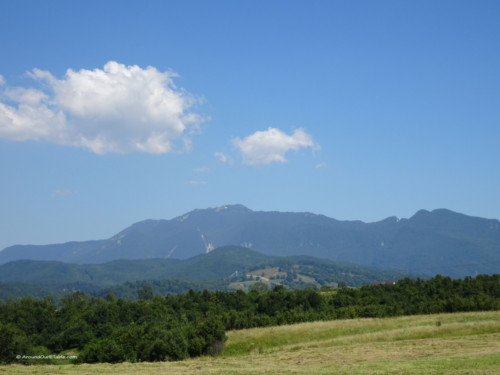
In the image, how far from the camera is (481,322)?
65438 mm

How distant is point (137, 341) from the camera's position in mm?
67000

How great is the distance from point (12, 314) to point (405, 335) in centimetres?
13042

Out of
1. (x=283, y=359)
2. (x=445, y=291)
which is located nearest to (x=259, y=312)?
(x=445, y=291)

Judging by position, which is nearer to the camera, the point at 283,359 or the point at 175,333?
the point at 283,359

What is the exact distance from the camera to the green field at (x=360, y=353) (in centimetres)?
3644

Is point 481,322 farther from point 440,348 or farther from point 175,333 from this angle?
point 175,333

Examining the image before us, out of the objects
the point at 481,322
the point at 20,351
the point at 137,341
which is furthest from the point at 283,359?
the point at 20,351

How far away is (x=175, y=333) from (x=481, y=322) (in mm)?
43526

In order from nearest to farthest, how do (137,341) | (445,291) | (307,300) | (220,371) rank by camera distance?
(220,371) < (137,341) < (445,291) < (307,300)

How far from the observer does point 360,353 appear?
4759 cm

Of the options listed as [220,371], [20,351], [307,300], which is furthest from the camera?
[307,300]

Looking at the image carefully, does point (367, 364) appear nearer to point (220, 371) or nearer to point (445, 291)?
point (220, 371)

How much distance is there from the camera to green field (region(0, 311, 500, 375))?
3644cm

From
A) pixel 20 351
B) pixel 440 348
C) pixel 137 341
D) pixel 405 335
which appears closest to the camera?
pixel 440 348
